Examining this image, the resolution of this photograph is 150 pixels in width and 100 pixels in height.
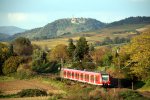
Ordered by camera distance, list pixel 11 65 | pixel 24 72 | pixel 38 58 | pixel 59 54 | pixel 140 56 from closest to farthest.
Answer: pixel 140 56 → pixel 24 72 → pixel 11 65 → pixel 38 58 → pixel 59 54

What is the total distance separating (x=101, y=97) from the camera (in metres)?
46.8

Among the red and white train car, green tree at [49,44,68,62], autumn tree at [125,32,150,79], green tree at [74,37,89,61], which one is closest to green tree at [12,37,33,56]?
green tree at [49,44,68,62]

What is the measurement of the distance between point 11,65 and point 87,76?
115ft

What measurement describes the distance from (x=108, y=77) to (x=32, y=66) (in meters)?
39.9

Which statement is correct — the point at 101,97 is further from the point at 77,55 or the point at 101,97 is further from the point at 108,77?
the point at 77,55

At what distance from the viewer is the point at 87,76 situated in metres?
65.7

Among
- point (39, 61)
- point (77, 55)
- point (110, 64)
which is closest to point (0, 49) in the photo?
point (39, 61)

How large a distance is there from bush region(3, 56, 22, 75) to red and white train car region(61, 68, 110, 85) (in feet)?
68.1

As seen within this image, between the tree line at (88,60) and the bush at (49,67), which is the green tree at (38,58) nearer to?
the tree line at (88,60)

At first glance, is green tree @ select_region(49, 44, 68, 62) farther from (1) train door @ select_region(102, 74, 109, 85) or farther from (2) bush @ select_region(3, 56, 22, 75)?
(1) train door @ select_region(102, 74, 109, 85)

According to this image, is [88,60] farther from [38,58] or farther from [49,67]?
[38,58]

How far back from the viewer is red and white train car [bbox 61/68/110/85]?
60750mm

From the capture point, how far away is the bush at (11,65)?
314 feet

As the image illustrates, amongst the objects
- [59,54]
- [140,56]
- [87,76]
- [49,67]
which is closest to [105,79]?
[87,76]
